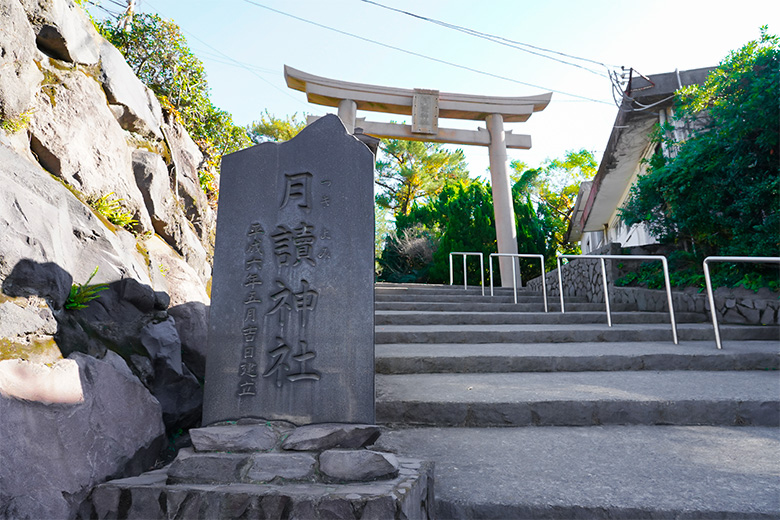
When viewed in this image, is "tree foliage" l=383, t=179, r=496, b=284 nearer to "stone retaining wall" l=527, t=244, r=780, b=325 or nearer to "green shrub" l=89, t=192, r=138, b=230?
"stone retaining wall" l=527, t=244, r=780, b=325

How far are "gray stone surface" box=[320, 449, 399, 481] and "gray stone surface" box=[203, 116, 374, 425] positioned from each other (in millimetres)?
360

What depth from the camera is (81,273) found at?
2477 millimetres

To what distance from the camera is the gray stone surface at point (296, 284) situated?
7.49 feet

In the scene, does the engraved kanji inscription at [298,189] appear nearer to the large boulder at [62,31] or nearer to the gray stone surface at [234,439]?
the gray stone surface at [234,439]

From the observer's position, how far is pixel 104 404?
2076 millimetres

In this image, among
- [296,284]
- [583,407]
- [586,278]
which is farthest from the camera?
[586,278]

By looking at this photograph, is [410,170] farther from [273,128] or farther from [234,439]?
[234,439]

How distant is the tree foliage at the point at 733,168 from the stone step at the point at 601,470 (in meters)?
3.65

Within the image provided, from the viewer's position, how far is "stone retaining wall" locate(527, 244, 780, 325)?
5031mm

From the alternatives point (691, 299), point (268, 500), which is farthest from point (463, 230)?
point (268, 500)

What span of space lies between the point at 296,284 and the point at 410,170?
19.0 meters

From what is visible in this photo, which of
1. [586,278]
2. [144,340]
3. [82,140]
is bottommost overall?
[144,340]

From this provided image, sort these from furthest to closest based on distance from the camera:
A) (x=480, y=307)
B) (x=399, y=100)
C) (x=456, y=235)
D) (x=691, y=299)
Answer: (x=456, y=235), (x=399, y=100), (x=480, y=307), (x=691, y=299)

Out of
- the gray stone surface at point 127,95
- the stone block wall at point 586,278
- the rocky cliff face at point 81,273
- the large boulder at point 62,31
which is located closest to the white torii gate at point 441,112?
the stone block wall at point 586,278
